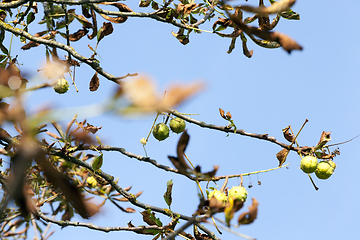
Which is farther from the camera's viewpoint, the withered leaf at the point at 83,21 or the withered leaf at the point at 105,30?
the withered leaf at the point at 83,21

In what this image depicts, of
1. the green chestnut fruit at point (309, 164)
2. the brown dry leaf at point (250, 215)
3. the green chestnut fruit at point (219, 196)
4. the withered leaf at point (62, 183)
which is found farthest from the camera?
the green chestnut fruit at point (309, 164)

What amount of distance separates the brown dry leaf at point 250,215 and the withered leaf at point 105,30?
6.36 feet

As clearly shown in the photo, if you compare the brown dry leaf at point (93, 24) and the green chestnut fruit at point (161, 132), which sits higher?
the brown dry leaf at point (93, 24)

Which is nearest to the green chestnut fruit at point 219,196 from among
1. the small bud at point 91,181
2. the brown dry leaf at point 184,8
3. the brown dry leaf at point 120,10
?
the brown dry leaf at point 184,8

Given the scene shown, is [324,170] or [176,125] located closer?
[324,170]

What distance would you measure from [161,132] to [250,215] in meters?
1.78

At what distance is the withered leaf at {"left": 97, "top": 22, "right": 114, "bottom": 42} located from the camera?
2.65 m

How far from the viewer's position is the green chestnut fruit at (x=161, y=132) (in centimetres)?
294

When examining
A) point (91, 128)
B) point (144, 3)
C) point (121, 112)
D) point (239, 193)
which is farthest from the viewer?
point (144, 3)

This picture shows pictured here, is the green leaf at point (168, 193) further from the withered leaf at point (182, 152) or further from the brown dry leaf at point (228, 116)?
the withered leaf at point (182, 152)

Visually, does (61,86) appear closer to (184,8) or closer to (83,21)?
(83,21)

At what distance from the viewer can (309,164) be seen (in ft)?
7.98

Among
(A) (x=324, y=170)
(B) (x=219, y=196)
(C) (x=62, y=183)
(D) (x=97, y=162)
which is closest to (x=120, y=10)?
(D) (x=97, y=162)

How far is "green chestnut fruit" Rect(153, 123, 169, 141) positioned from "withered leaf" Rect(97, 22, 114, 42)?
87 centimetres
